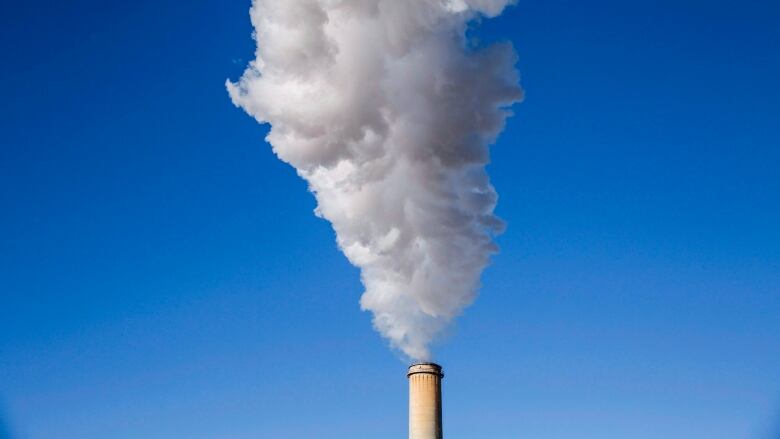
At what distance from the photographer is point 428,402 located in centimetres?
3250

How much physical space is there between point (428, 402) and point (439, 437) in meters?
1.37

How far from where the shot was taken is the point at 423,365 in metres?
33.3

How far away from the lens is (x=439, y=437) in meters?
32.0

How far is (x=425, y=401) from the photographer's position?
32.5 m

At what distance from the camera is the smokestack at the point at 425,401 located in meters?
31.9

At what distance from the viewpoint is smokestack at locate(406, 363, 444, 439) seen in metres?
31.9

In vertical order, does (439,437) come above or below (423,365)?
below

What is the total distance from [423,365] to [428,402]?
151cm

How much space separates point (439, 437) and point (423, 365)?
9.39ft
